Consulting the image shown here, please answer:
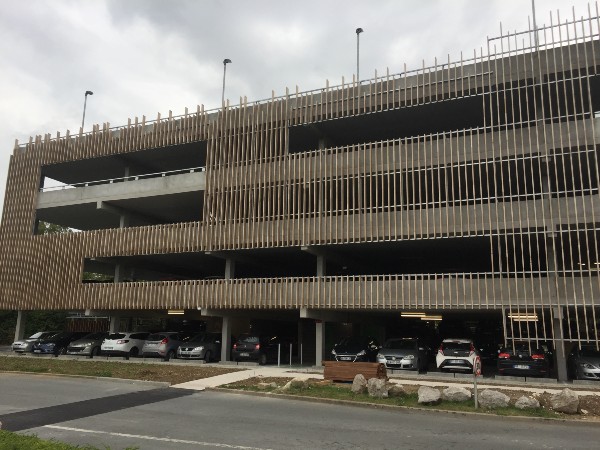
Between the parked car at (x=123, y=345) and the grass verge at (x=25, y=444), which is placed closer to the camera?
the grass verge at (x=25, y=444)

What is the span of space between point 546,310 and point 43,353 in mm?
26279

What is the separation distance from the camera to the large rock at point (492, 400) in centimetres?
1261

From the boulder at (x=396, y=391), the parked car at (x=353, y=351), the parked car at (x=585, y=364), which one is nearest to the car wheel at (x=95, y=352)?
the parked car at (x=353, y=351)

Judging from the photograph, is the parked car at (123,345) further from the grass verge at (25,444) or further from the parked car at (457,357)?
the grass verge at (25,444)

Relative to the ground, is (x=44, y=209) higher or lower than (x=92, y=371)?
higher

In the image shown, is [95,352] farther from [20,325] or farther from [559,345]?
[559,345]

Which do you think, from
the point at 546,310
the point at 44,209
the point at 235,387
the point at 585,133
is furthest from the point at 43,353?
the point at 585,133

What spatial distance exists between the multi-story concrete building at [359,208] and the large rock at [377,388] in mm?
8866


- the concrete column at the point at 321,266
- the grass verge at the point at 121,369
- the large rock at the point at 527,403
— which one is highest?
the concrete column at the point at 321,266

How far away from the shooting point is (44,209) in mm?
34875

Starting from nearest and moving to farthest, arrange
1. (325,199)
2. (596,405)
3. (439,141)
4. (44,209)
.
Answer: (596,405), (439,141), (325,199), (44,209)

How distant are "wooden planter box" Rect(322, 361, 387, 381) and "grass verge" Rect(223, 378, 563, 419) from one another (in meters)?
0.40

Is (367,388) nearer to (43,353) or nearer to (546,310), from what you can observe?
(546,310)

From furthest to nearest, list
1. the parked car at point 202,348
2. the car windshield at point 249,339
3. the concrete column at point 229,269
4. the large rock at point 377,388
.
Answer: the concrete column at point 229,269 < the parked car at point 202,348 < the car windshield at point 249,339 < the large rock at point 377,388
